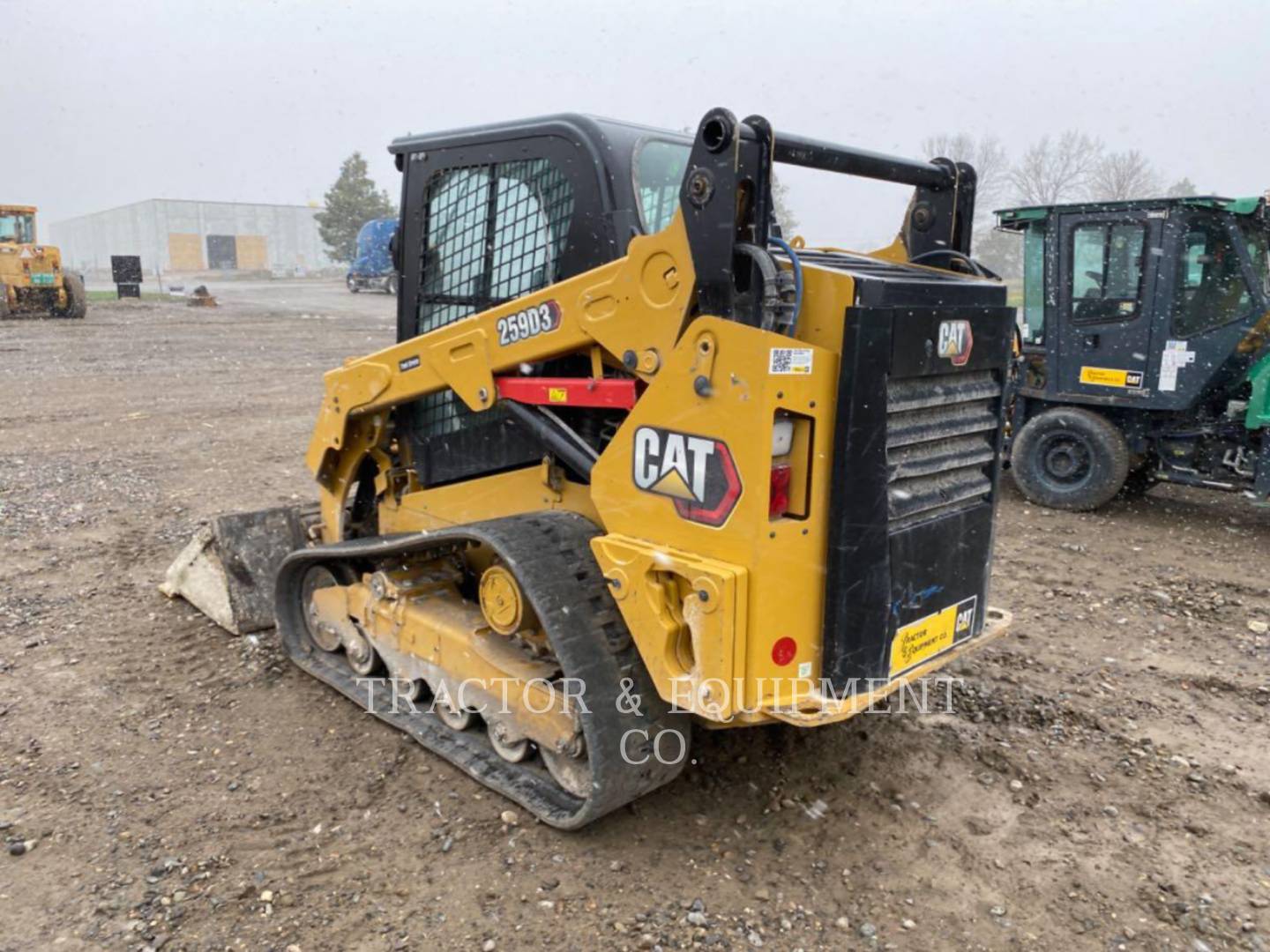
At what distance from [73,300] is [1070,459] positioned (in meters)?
23.6

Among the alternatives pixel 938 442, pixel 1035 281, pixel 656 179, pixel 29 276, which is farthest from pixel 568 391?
pixel 29 276

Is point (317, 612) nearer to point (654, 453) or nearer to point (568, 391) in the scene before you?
point (568, 391)

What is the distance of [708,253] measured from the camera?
267cm

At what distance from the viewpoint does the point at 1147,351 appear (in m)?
7.06

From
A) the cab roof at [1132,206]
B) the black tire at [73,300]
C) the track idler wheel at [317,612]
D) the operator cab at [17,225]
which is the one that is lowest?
the track idler wheel at [317,612]

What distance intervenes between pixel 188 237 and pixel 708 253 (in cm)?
8269

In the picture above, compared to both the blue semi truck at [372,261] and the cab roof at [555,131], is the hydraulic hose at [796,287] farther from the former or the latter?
the blue semi truck at [372,261]

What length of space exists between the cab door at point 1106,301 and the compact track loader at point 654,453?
4159 mm

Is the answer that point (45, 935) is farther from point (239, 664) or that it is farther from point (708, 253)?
point (708, 253)

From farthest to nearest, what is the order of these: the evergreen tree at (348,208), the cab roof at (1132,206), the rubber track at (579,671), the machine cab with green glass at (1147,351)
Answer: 1. the evergreen tree at (348,208)
2. the machine cab with green glass at (1147,351)
3. the cab roof at (1132,206)
4. the rubber track at (579,671)

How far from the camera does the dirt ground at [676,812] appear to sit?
2.81m

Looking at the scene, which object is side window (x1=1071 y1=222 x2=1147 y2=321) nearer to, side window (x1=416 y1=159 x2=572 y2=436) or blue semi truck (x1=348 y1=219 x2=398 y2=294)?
side window (x1=416 y1=159 x2=572 y2=436)

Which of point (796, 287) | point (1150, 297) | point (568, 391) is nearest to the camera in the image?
point (796, 287)

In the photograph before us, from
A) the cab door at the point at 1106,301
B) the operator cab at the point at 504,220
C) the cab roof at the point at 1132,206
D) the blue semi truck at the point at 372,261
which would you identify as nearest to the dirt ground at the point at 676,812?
the operator cab at the point at 504,220
